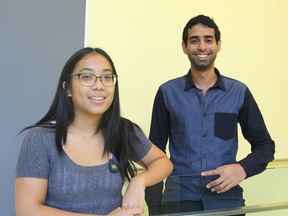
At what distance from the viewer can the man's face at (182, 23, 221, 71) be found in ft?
5.66

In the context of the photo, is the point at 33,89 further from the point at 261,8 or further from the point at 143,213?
the point at 261,8

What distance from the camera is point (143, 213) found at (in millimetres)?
1220

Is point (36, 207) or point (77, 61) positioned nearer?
point (36, 207)

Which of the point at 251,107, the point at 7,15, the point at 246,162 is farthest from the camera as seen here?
the point at 7,15

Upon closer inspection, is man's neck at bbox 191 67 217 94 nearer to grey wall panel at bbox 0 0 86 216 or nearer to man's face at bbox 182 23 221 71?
man's face at bbox 182 23 221 71

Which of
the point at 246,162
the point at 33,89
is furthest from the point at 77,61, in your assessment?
the point at 33,89

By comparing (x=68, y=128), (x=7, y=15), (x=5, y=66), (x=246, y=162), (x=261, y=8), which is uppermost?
(x=261, y=8)

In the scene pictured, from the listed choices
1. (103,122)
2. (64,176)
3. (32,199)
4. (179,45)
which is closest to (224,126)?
(103,122)

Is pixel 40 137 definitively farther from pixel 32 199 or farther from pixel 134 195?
pixel 134 195

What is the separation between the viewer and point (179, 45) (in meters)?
2.64

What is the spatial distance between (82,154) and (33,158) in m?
0.18

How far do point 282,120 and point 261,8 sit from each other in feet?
3.40

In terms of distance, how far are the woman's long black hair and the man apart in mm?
365

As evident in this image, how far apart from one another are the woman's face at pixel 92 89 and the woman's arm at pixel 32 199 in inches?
11.8
